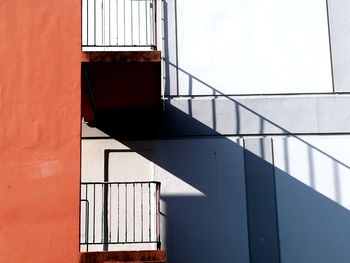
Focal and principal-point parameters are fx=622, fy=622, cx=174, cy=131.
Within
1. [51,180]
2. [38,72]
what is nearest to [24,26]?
[38,72]

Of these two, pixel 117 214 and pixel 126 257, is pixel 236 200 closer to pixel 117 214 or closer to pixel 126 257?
pixel 117 214

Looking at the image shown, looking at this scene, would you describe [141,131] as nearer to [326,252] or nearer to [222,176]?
[222,176]

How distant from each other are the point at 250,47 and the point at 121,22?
2.28 metres

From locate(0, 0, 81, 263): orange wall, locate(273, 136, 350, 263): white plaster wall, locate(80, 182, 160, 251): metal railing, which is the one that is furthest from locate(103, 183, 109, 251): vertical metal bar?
locate(273, 136, 350, 263): white plaster wall

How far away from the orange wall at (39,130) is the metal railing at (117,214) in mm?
2190

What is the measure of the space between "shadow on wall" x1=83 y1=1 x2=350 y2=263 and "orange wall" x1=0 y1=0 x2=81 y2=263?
2.51m

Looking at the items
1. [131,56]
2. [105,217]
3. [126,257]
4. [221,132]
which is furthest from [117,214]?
[131,56]

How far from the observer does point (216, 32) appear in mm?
10914

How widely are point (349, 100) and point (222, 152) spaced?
7.79ft

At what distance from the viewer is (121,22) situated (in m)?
10.7

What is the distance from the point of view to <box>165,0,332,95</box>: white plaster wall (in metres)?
10.7

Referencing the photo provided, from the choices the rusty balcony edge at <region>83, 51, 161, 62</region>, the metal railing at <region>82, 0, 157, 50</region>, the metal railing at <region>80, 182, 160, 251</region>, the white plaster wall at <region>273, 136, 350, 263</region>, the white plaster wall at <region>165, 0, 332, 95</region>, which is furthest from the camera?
the white plaster wall at <region>165, 0, 332, 95</region>

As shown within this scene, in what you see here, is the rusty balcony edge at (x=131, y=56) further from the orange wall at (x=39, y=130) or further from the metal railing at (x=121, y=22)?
the metal railing at (x=121, y=22)

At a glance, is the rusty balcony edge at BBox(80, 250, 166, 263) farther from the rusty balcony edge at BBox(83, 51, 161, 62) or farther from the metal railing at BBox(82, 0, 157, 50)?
the metal railing at BBox(82, 0, 157, 50)
